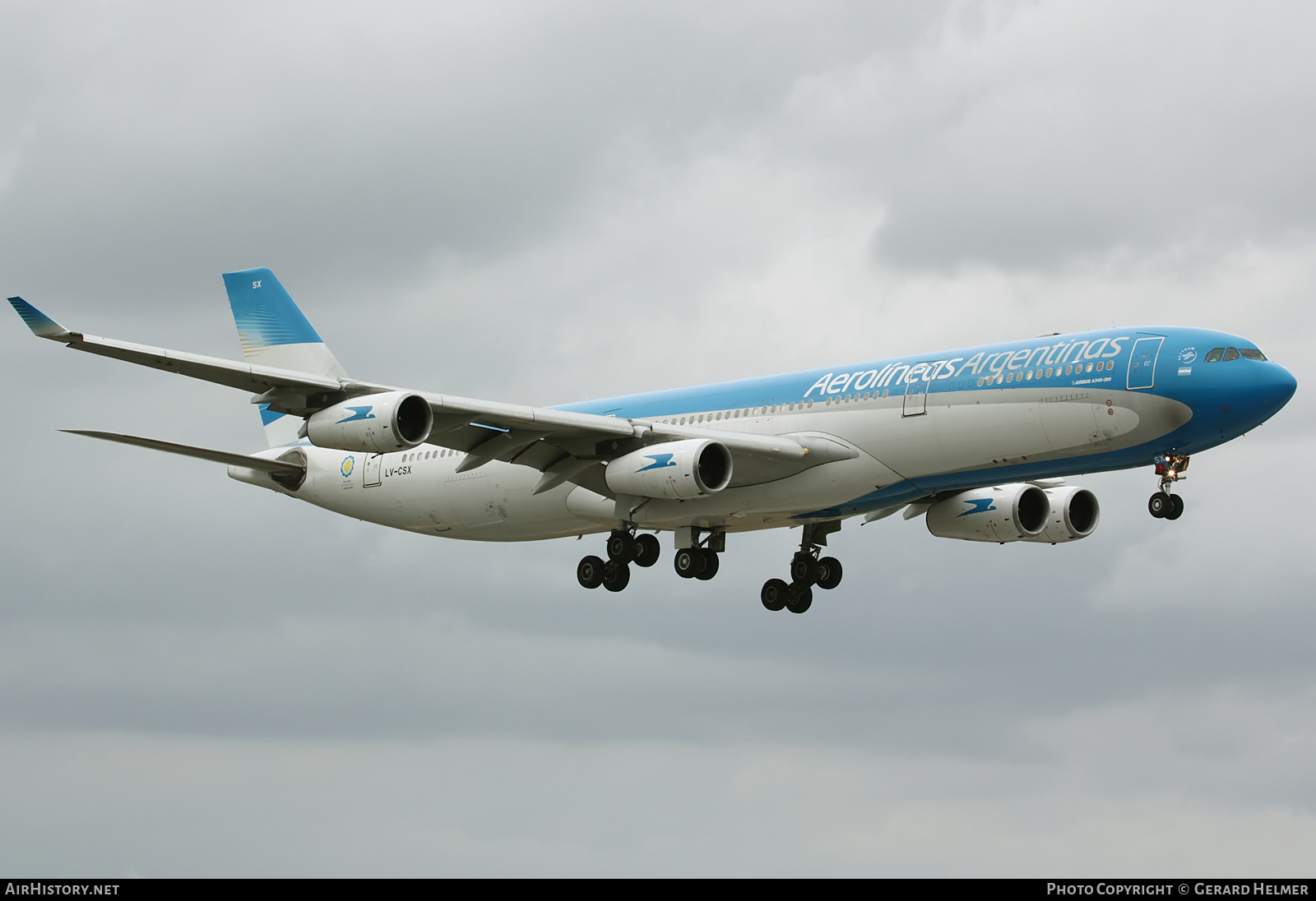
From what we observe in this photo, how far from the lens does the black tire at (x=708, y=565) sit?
46719 millimetres

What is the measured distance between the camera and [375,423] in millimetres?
37125

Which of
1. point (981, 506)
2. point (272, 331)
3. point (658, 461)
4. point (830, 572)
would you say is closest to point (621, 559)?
point (658, 461)

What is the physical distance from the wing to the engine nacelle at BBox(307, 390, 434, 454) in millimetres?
526

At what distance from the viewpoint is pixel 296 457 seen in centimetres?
5256

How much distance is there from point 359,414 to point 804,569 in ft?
56.0

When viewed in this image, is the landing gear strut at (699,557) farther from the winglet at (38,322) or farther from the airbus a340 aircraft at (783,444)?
the winglet at (38,322)

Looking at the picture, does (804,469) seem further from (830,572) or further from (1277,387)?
(1277,387)

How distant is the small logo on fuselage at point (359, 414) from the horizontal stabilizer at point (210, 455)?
6842 mm

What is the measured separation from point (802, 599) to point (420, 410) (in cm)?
1607

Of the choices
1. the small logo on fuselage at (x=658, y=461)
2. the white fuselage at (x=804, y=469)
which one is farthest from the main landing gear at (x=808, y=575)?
the small logo on fuselage at (x=658, y=461)

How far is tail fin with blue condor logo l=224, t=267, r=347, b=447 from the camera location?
181 ft

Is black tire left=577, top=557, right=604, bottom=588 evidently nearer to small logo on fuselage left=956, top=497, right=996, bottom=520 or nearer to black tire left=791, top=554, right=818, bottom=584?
black tire left=791, top=554, right=818, bottom=584

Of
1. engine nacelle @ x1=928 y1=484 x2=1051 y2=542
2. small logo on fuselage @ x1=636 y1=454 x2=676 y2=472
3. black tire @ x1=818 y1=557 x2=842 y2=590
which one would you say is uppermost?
engine nacelle @ x1=928 y1=484 x2=1051 y2=542

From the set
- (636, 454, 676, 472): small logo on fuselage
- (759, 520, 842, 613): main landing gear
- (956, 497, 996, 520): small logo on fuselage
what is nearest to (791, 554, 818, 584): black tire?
(759, 520, 842, 613): main landing gear
